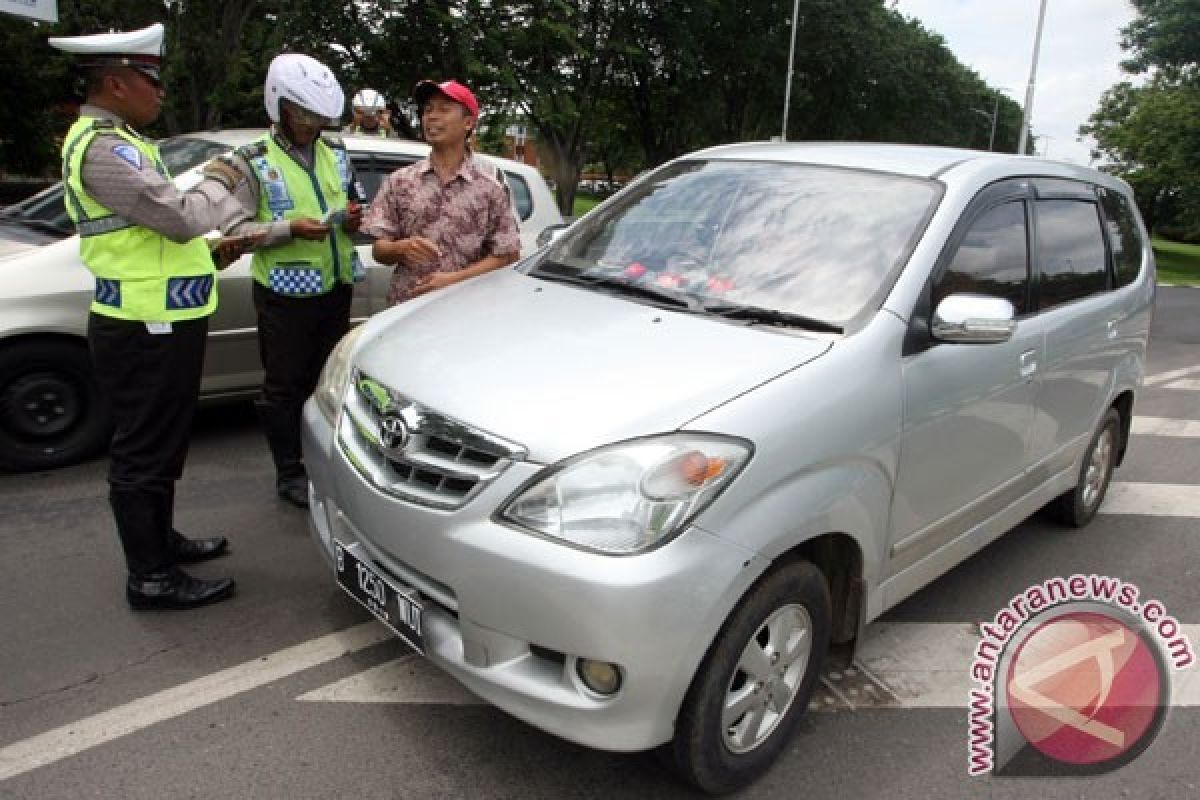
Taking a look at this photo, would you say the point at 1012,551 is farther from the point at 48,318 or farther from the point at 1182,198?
the point at 1182,198

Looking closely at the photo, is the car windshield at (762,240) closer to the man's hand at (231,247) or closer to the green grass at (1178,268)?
the man's hand at (231,247)

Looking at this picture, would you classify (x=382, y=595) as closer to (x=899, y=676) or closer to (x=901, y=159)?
(x=899, y=676)

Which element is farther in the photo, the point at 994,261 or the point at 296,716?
the point at 994,261

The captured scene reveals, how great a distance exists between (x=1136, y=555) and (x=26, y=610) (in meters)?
4.69

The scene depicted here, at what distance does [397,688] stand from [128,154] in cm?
184

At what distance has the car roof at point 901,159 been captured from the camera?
3.12 metres

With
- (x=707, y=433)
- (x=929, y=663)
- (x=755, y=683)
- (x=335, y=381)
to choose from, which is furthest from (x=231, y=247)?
(x=929, y=663)

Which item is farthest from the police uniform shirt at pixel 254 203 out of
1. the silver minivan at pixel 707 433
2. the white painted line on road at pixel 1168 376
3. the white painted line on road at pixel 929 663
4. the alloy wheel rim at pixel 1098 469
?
the white painted line on road at pixel 1168 376

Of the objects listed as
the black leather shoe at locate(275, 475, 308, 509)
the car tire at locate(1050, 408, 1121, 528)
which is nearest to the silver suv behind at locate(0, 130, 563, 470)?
the black leather shoe at locate(275, 475, 308, 509)

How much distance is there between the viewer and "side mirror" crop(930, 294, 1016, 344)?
103 inches

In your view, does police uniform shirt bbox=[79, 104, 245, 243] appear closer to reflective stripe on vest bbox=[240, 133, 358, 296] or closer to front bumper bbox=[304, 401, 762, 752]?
reflective stripe on vest bbox=[240, 133, 358, 296]

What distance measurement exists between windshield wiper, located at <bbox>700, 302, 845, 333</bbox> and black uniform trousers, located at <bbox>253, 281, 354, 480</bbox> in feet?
6.28

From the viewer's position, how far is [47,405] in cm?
439

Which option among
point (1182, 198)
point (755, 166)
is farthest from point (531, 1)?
point (1182, 198)
